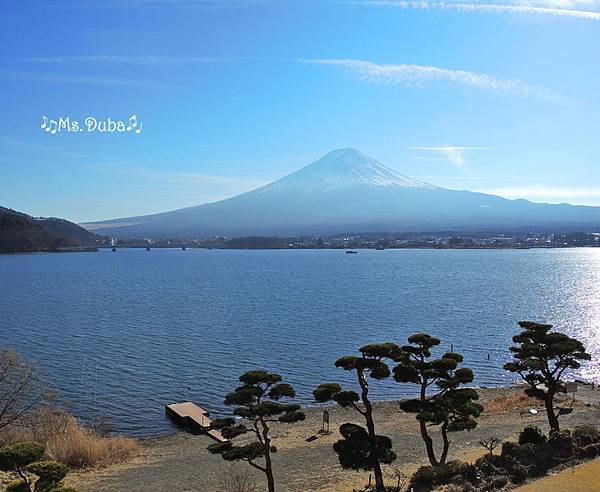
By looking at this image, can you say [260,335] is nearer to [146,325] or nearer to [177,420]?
[146,325]

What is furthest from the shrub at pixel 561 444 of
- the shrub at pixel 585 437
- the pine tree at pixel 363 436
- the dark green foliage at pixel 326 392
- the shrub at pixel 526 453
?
the dark green foliage at pixel 326 392

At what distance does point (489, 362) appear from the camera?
72.0 feet

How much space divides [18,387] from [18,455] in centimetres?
873

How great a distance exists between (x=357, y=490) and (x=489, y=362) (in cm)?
1469

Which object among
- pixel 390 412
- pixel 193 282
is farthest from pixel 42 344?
pixel 193 282

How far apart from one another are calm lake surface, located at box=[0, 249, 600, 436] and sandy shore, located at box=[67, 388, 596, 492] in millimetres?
2160

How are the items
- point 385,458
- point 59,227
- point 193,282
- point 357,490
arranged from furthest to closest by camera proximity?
point 59,227 → point 193,282 → point 357,490 → point 385,458

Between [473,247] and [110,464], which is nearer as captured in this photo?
[110,464]

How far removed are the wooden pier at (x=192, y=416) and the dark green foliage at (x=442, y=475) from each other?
21.9 ft

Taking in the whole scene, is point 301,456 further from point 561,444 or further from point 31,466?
point 31,466

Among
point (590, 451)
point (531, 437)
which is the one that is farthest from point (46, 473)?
point (590, 451)

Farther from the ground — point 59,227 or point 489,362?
point 59,227

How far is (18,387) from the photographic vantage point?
13.9m

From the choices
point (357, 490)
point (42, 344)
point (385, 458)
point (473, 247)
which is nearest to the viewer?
point (385, 458)
